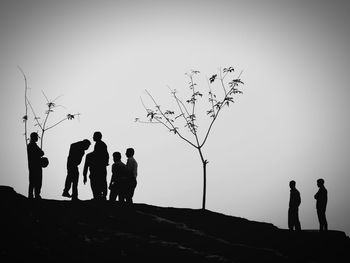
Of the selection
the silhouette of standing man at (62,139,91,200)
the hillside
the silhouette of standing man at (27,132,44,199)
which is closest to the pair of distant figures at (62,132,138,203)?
the silhouette of standing man at (62,139,91,200)

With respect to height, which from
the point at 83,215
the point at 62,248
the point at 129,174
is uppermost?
the point at 129,174

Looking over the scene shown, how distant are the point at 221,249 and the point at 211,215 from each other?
5721mm

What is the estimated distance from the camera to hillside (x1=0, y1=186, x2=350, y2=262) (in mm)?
8859

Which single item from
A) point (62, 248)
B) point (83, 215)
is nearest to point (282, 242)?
point (83, 215)

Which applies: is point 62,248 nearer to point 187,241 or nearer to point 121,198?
point 187,241

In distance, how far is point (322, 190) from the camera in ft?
55.9

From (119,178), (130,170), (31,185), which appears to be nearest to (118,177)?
(119,178)

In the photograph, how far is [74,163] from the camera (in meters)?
12.9

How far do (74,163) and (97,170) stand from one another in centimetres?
86

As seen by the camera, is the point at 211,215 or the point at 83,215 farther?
the point at 211,215

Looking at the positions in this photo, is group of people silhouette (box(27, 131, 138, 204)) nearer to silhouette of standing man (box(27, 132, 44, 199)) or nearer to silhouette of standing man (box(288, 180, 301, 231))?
silhouette of standing man (box(27, 132, 44, 199))

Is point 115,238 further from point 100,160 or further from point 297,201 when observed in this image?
point 297,201

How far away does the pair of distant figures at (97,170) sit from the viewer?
1294 centimetres

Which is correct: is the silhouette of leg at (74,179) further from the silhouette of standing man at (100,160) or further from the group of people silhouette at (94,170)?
the silhouette of standing man at (100,160)
